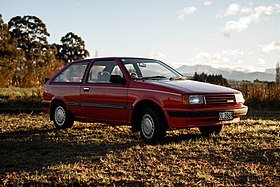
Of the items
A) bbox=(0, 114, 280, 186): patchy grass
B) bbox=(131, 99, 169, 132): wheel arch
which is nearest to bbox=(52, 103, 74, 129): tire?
bbox=(0, 114, 280, 186): patchy grass

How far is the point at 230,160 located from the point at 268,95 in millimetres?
10969

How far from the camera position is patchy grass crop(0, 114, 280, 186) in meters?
4.78

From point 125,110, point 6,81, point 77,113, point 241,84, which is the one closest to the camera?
point 125,110

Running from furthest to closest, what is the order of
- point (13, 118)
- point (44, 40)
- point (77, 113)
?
point (44, 40)
point (13, 118)
point (77, 113)

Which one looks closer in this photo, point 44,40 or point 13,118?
point 13,118

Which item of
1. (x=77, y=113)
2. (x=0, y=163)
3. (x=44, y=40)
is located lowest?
(x=0, y=163)

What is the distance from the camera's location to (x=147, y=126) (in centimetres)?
732

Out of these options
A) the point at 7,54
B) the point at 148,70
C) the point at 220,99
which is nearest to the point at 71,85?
the point at 148,70

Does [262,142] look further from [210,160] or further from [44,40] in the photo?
[44,40]

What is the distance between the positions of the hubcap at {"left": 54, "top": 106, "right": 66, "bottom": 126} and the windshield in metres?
2.18

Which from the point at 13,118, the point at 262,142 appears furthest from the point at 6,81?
the point at 262,142

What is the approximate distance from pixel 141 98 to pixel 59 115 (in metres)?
2.90

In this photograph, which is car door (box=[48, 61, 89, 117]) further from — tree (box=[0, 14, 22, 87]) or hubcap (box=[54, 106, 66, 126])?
tree (box=[0, 14, 22, 87])

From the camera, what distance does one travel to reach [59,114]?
9.42 meters
